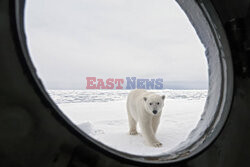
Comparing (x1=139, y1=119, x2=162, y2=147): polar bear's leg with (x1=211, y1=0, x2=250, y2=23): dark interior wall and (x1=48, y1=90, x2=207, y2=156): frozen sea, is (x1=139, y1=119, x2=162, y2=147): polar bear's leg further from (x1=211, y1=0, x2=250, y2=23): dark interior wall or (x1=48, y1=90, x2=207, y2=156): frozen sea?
(x1=211, y1=0, x2=250, y2=23): dark interior wall

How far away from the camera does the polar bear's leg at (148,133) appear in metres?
1.90

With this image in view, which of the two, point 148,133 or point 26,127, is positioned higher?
point 26,127

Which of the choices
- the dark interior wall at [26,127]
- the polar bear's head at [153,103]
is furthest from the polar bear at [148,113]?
the dark interior wall at [26,127]

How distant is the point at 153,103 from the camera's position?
6.71 ft

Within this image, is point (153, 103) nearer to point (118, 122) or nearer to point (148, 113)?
point (148, 113)

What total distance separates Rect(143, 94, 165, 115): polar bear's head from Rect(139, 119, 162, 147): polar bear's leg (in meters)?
0.12

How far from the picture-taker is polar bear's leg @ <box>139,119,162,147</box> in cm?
190

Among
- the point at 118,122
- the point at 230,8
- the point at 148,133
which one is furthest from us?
the point at 118,122

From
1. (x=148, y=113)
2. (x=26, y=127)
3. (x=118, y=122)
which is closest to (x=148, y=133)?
(x=148, y=113)

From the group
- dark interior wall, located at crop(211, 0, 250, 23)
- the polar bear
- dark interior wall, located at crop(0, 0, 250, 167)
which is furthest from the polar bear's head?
dark interior wall, located at crop(0, 0, 250, 167)

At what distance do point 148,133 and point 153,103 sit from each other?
31 cm

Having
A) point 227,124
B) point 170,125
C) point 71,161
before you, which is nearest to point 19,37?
point 71,161

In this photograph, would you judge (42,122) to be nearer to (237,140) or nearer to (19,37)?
(19,37)

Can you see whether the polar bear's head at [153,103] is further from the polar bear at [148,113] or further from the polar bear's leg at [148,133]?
the polar bear's leg at [148,133]
